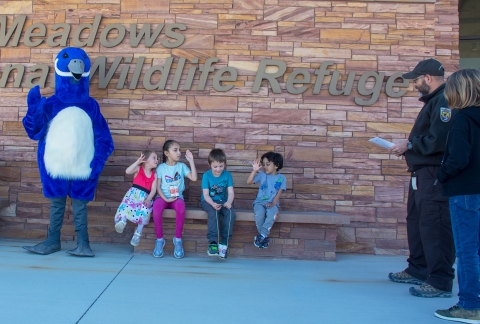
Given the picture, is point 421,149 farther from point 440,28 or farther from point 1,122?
point 1,122

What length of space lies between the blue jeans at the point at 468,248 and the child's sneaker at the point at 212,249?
2318mm

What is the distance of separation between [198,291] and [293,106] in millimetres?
2615

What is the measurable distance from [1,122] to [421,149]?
187 inches

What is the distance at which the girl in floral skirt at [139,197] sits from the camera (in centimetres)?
500

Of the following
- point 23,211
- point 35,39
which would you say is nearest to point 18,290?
point 23,211

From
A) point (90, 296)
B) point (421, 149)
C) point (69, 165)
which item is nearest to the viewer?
point (90, 296)

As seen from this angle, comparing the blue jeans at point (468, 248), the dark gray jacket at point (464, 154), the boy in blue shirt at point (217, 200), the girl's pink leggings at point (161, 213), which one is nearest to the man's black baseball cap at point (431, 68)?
the dark gray jacket at point (464, 154)

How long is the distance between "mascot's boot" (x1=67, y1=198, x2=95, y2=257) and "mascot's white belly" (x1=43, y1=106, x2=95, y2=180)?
0.30 meters

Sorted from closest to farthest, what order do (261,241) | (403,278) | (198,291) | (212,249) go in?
(198,291), (403,278), (212,249), (261,241)

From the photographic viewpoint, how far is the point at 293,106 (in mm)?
5559

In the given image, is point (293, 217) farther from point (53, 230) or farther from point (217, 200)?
point (53, 230)

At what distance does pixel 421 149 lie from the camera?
3.83 meters

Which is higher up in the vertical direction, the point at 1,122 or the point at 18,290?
the point at 1,122

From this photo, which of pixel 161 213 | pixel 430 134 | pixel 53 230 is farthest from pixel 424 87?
pixel 53 230
